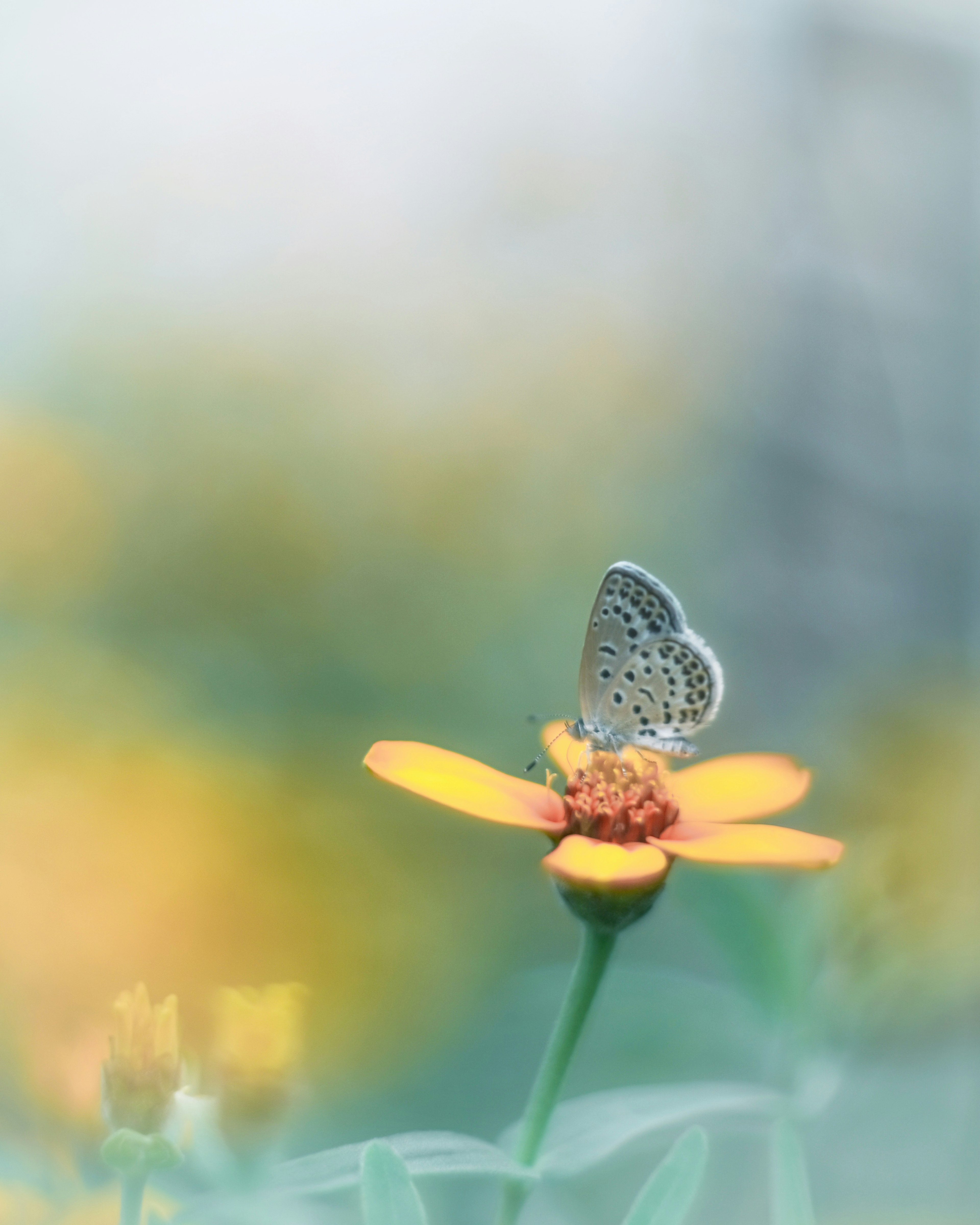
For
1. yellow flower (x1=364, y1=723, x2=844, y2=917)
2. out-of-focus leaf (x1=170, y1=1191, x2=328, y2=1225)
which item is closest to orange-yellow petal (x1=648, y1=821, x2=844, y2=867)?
yellow flower (x1=364, y1=723, x2=844, y2=917)

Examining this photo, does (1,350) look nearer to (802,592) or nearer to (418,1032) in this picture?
(418,1032)

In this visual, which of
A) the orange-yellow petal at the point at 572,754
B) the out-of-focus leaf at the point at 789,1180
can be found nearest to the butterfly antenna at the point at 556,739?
the orange-yellow petal at the point at 572,754

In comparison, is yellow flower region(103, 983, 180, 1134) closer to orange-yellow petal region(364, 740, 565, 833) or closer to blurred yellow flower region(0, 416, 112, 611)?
orange-yellow petal region(364, 740, 565, 833)

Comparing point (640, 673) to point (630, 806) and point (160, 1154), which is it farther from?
point (160, 1154)

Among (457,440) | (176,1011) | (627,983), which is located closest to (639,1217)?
(176,1011)

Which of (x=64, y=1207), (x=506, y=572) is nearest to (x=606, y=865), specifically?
(x=64, y=1207)
